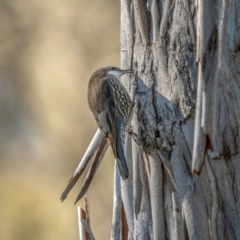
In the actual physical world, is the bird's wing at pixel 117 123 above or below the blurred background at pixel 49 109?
above

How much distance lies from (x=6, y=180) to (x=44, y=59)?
0.96m

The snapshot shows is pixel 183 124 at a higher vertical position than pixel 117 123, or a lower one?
higher

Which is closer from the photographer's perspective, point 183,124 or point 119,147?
point 183,124

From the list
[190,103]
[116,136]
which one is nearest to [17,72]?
[116,136]

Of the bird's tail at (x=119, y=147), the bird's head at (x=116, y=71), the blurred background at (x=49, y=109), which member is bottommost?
the blurred background at (x=49, y=109)

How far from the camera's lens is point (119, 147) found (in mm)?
2609

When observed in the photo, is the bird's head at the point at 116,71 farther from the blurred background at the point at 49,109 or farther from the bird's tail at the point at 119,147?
the blurred background at the point at 49,109


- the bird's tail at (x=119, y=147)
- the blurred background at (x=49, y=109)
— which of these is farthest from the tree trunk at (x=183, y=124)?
the blurred background at (x=49, y=109)

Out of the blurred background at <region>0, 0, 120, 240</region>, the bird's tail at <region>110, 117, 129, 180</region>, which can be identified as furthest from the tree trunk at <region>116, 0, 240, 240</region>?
the blurred background at <region>0, 0, 120, 240</region>

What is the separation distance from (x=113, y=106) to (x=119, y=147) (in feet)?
1.32

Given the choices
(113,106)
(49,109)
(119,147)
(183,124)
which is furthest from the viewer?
(49,109)

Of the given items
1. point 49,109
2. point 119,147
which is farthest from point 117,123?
point 49,109

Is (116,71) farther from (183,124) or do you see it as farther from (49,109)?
(49,109)

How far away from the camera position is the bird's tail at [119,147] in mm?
2512
